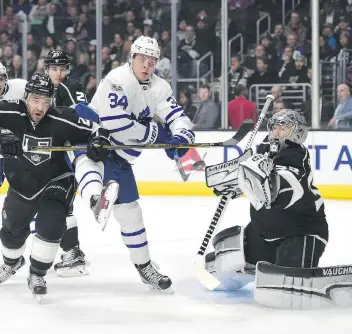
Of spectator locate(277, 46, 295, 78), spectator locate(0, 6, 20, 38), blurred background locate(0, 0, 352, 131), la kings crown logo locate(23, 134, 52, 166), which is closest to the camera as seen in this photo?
la kings crown logo locate(23, 134, 52, 166)

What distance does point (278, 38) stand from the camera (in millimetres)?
8109

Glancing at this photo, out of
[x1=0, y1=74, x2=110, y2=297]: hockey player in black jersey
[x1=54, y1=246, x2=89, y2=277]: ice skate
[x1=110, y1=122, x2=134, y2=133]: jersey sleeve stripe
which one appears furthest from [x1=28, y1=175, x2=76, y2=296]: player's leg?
[x1=54, y1=246, x2=89, y2=277]: ice skate

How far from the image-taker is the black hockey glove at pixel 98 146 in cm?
351

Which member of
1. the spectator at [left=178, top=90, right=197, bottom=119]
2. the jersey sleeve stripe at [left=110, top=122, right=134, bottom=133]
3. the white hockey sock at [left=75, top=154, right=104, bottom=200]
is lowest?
the white hockey sock at [left=75, top=154, right=104, bottom=200]

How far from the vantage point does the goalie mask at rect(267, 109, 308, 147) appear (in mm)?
3410

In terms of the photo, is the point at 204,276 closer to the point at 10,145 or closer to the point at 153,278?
the point at 153,278

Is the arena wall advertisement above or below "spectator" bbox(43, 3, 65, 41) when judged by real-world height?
below

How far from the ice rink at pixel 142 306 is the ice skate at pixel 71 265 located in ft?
0.16

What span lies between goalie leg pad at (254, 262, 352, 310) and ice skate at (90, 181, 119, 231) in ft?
1.93

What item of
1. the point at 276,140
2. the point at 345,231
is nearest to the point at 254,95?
Result: the point at 345,231

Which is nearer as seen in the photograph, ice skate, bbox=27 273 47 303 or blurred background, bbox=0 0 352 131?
ice skate, bbox=27 273 47 303

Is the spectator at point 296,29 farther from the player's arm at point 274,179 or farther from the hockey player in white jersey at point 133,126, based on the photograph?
the player's arm at point 274,179

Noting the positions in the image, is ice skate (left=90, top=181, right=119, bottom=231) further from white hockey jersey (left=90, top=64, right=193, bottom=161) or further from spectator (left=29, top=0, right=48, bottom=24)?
spectator (left=29, top=0, right=48, bottom=24)

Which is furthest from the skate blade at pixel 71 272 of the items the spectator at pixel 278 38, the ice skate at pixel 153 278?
the spectator at pixel 278 38
